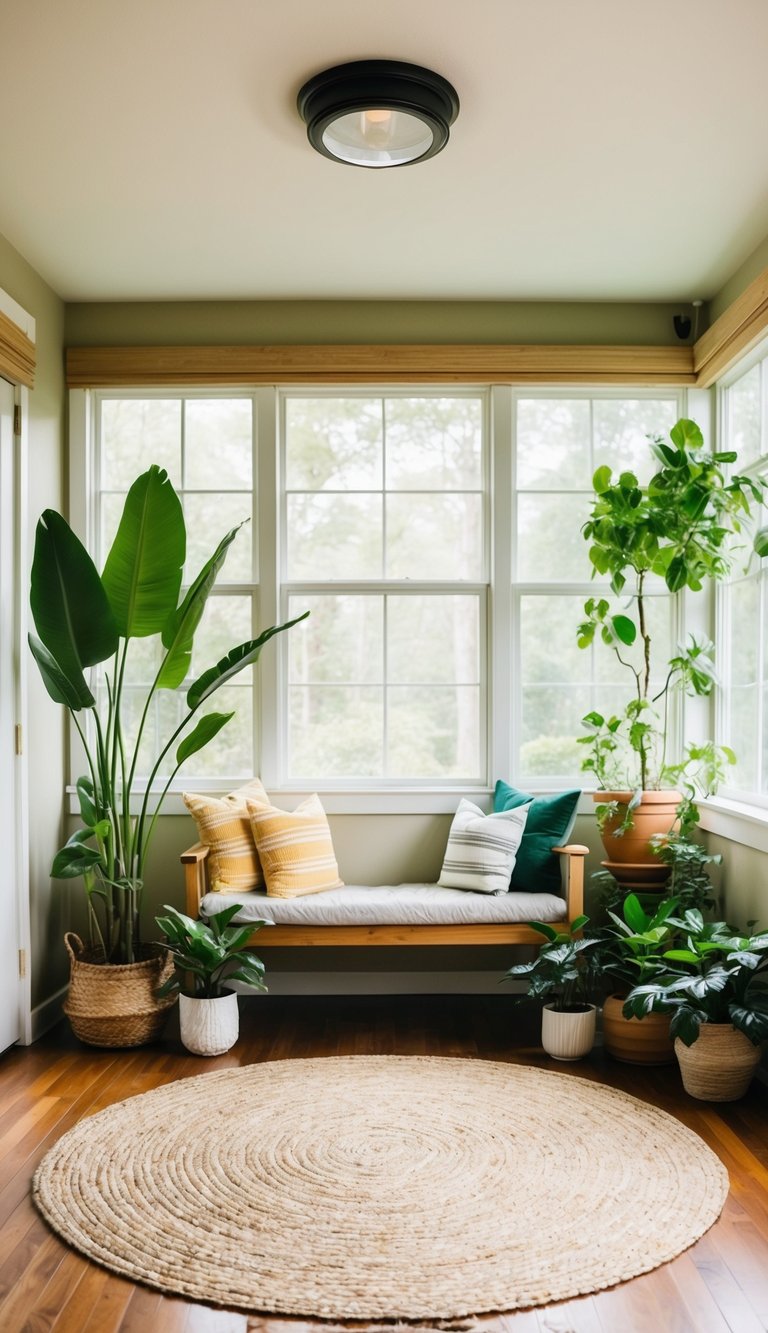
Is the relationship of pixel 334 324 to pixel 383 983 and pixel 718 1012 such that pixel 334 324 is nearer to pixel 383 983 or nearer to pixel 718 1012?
pixel 383 983

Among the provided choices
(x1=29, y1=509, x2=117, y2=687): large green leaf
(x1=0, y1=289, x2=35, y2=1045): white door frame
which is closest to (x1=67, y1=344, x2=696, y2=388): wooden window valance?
(x1=0, y1=289, x2=35, y2=1045): white door frame

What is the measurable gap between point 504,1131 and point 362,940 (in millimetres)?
1115

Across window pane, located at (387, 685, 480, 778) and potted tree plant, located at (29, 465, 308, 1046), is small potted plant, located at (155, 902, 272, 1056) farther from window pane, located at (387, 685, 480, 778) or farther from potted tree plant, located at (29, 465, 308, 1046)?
window pane, located at (387, 685, 480, 778)

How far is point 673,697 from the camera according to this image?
480 centimetres

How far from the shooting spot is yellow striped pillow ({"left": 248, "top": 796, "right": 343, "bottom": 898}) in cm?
433

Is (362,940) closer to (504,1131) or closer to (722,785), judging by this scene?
(504,1131)

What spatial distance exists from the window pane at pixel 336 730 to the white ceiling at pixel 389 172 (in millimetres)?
1751

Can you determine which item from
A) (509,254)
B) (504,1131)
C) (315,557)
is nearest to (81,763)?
(315,557)

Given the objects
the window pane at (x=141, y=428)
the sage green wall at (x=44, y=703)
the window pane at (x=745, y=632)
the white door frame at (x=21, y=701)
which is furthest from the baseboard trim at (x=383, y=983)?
the window pane at (x=141, y=428)

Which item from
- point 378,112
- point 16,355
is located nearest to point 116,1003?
point 16,355

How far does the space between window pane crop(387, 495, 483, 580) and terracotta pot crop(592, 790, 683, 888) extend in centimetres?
127

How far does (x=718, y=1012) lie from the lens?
11.3ft

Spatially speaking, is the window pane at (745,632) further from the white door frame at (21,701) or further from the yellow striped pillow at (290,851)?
the white door frame at (21,701)

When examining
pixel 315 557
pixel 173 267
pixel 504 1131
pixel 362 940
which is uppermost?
pixel 173 267
